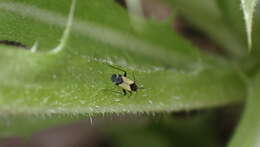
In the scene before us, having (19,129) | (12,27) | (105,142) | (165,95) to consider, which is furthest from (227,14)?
(105,142)

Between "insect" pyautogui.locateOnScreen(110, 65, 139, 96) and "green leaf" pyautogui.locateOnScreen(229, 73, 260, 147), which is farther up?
"insect" pyautogui.locateOnScreen(110, 65, 139, 96)

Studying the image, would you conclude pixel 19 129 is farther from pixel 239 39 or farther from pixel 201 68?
pixel 239 39

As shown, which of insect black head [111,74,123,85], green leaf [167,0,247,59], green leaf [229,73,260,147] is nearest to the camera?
insect black head [111,74,123,85]

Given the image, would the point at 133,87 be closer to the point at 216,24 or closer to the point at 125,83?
the point at 125,83

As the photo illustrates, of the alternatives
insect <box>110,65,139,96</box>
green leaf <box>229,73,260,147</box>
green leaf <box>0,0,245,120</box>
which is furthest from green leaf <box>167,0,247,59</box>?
insect <box>110,65,139,96</box>

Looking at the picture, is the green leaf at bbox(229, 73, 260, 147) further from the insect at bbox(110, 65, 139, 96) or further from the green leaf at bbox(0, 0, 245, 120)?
the insect at bbox(110, 65, 139, 96)

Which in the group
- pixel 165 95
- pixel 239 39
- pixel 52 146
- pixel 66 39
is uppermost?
pixel 239 39

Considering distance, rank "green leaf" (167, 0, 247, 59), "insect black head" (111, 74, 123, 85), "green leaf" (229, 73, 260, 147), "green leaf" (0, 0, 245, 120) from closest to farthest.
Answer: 1. "green leaf" (0, 0, 245, 120)
2. "insect black head" (111, 74, 123, 85)
3. "green leaf" (229, 73, 260, 147)
4. "green leaf" (167, 0, 247, 59)

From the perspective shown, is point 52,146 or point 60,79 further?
point 52,146
